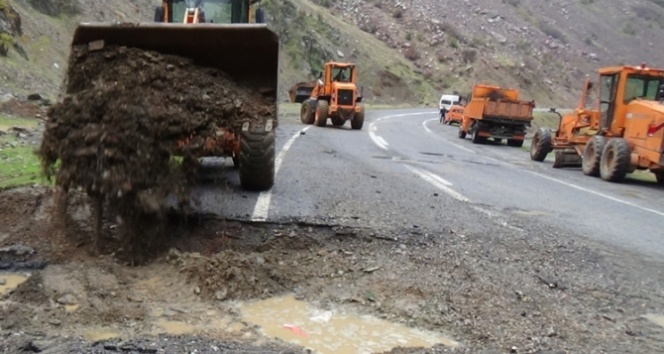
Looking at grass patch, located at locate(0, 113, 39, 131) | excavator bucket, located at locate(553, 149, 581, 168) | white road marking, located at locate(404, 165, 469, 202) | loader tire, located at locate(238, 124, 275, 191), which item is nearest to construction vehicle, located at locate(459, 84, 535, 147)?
excavator bucket, located at locate(553, 149, 581, 168)

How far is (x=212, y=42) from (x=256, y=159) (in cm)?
157

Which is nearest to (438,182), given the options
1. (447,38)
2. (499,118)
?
(499,118)

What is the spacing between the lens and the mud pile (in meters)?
5.55

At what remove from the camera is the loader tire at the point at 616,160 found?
14250 millimetres

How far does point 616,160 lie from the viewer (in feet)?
46.8

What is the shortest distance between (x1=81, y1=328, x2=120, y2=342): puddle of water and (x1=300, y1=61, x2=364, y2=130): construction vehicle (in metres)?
20.4

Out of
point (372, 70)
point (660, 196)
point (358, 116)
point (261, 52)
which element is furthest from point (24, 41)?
point (372, 70)

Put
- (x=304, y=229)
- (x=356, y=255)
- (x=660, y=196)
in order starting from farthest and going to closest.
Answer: (x=660, y=196) < (x=304, y=229) < (x=356, y=255)

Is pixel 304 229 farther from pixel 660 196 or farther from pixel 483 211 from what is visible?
pixel 660 196

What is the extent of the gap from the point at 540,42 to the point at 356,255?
75.8 m

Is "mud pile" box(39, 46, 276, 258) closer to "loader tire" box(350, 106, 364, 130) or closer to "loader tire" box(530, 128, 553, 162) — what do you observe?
"loader tire" box(530, 128, 553, 162)

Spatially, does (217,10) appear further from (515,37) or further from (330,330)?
(515,37)

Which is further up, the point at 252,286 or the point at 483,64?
the point at 483,64

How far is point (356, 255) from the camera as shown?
600 centimetres
